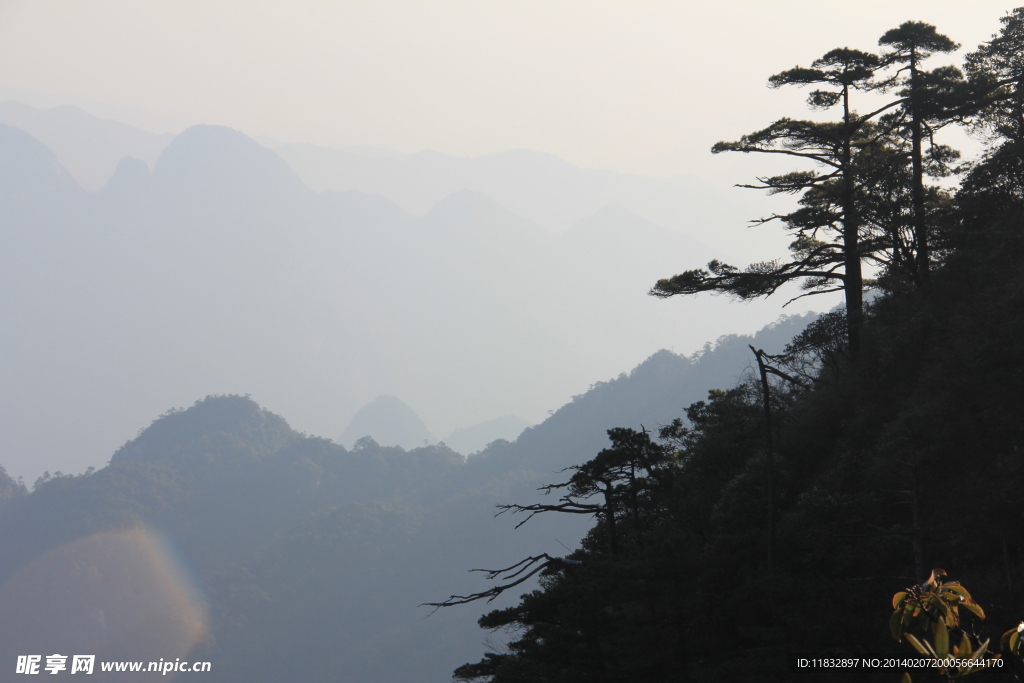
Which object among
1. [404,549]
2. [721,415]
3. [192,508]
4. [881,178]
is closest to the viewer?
[881,178]

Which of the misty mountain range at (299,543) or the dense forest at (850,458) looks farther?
the misty mountain range at (299,543)

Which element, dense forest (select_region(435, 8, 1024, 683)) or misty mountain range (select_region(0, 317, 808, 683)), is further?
misty mountain range (select_region(0, 317, 808, 683))

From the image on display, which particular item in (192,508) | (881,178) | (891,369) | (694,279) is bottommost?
(192,508)

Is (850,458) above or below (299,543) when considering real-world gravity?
above

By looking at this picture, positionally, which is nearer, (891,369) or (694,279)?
(891,369)

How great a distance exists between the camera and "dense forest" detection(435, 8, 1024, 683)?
12555 millimetres

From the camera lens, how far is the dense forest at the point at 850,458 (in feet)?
41.2

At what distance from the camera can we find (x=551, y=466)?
124750 mm

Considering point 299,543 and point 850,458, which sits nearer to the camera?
point 850,458

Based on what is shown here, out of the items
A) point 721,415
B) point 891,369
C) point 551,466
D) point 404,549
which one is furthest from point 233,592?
point 891,369

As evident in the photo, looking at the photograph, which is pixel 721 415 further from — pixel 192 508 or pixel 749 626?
pixel 192 508

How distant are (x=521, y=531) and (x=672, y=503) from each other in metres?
97.9

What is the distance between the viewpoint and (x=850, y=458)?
54.4 ft

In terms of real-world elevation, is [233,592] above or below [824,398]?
below
